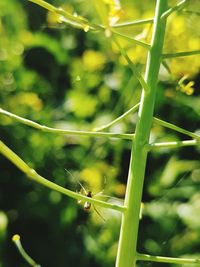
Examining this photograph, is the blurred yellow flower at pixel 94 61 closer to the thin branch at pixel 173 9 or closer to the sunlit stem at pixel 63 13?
the thin branch at pixel 173 9

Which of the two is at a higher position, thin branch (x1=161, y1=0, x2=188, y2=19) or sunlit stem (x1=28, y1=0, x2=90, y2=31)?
thin branch (x1=161, y1=0, x2=188, y2=19)

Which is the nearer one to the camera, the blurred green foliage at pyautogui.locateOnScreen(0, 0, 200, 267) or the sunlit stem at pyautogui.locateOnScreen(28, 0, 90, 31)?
the sunlit stem at pyautogui.locateOnScreen(28, 0, 90, 31)

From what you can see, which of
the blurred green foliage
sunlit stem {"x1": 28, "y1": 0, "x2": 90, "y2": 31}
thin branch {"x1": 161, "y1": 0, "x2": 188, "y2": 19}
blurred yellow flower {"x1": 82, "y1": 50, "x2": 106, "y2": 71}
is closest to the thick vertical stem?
thin branch {"x1": 161, "y1": 0, "x2": 188, "y2": 19}

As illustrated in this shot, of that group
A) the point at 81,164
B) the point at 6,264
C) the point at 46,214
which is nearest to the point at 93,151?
the point at 81,164

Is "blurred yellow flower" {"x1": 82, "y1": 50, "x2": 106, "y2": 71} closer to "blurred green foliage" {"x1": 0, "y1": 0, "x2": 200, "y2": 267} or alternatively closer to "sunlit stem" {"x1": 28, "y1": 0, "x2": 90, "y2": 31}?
"blurred green foliage" {"x1": 0, "y1": 0, "x2": 200, "y2": 267}

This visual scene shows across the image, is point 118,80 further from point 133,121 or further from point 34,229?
point 34,229

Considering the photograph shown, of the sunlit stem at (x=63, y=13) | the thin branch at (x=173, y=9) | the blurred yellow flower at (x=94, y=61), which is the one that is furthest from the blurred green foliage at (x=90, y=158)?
the sunlit stem at (x=63, y=13)

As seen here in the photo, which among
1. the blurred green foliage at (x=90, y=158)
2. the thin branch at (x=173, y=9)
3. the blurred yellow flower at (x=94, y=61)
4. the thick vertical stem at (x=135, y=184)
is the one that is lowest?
the thick vertical stem at (x=135, y=184)

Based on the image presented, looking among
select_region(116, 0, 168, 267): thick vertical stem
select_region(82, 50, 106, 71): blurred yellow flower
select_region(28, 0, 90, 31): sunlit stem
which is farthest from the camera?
select_region(82, 50, 106, 71): blurred yellow flower
